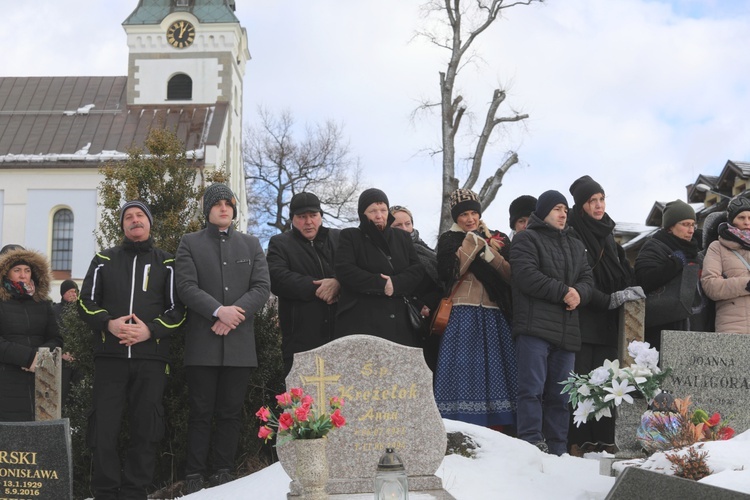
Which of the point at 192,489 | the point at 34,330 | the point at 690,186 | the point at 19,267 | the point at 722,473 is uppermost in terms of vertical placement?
the point at 690,186

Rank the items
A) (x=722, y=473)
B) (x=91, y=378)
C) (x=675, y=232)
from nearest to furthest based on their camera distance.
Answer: (x=722, y=473), (x=91, y=378), (x=675, y=232)

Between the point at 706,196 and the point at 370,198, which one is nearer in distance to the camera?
the point at 370,198

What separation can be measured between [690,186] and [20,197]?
26.1 m

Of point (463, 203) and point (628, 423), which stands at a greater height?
point (463, 203)

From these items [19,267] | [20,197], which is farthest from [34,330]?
[20,197]

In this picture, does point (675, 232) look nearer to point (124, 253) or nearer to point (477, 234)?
point (477, 234)

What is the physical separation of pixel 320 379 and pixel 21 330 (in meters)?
3.08

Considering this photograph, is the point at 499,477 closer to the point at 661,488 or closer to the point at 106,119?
the point at 661,488

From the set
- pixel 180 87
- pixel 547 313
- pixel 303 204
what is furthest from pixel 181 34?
pixel 547 313

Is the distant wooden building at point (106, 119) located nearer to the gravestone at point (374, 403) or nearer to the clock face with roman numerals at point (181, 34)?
the clock face with roman numerals at point (181, 34)

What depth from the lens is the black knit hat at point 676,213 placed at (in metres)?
7.86

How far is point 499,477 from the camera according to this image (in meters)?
6.36

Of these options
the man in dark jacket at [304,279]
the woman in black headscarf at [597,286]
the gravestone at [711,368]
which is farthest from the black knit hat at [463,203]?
the gravestone at [711,368]

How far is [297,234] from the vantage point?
300 inches
